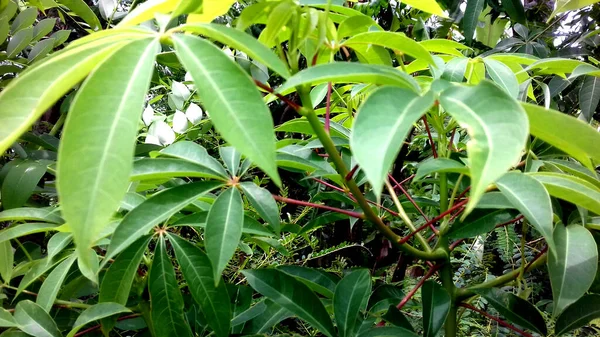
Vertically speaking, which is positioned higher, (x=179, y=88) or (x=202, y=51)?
(x=202, y=51)

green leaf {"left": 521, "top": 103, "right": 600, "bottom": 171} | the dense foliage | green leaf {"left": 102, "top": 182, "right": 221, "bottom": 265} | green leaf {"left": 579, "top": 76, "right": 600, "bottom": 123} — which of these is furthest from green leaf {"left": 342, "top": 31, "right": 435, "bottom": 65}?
green leaf {"left": 579, "top": 76, "right": 600, "bottom": 123}

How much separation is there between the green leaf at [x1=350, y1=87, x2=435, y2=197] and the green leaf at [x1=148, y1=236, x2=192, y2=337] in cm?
29

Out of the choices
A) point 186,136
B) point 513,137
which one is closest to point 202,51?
point 513,137

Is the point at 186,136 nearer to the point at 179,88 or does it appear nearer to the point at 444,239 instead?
the point at 179,88

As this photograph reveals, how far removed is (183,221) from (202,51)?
0.27m

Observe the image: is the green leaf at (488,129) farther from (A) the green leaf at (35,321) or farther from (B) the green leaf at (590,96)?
(B) the green leaf at (590,96)

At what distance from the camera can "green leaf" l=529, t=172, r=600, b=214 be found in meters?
0.37

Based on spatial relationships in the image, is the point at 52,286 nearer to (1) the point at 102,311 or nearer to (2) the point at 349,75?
(1) the point at 102,311

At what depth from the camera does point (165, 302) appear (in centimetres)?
46

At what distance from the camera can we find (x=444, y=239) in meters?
0.50

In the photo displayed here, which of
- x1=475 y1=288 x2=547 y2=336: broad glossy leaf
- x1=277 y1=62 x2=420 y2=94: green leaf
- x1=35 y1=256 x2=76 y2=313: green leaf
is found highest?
x1=277 y1=62 x2=420 y2=94: green leaf

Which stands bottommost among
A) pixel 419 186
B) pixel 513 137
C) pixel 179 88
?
pixel 419 186

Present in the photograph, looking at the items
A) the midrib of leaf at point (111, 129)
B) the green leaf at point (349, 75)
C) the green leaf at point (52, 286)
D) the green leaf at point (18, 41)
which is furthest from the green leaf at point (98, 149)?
the green leaf at point (18, 41)

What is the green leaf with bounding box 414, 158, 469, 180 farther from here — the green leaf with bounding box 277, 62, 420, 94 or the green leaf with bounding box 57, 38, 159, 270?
the green leaf with bounding box 57, 38, 159, 270
